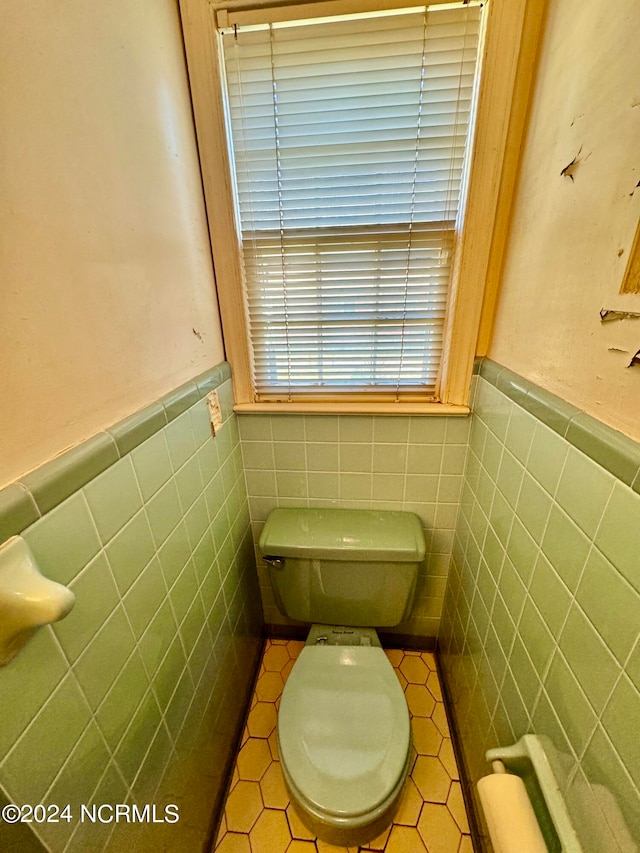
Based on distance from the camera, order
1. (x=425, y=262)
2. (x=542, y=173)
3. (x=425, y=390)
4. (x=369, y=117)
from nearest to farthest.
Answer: (x=542, y=173)
(x=369, y=117)
(x=425, y=262)
(x=425, y=390)

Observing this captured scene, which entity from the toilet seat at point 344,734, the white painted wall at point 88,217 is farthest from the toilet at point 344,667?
the white painted wall at point 88,217

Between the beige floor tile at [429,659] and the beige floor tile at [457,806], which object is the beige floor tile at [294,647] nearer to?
the beige floor tile at [429,659]

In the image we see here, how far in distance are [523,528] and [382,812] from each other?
0.75m

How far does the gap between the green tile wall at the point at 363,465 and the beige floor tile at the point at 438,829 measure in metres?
0.68

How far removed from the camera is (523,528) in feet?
2.56

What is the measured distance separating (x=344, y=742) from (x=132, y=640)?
25.3 inches

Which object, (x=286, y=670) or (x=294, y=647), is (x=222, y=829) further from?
(x=294, y=647)

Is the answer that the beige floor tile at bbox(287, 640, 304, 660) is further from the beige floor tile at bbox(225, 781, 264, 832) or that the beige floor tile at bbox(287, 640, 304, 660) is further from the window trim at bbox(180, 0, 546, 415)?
the window trim at bbox(180, 0, 546, 415)

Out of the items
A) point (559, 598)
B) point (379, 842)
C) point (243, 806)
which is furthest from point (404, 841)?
point (559, 598)

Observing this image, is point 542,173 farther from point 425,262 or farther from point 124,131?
point 124,131

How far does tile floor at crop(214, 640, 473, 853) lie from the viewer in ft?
3.28

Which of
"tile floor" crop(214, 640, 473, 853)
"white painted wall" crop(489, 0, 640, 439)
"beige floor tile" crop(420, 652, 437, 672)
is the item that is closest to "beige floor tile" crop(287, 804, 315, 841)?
"tile floor" crop(214, 640, 473, 853)

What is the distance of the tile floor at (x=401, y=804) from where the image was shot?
100 cm

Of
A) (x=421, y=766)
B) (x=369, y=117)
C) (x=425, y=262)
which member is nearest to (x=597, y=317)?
(x=425, y=262)
